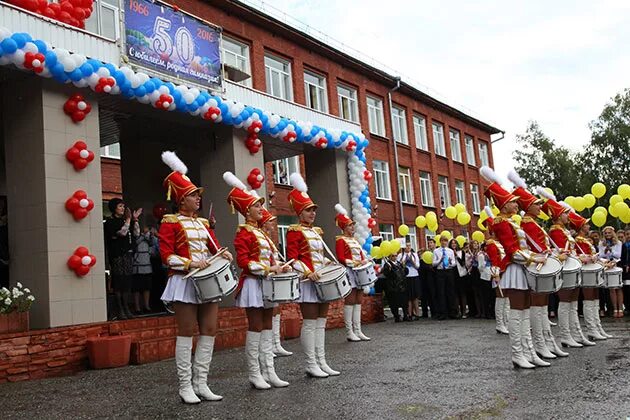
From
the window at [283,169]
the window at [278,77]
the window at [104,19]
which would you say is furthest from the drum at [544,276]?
the window at [278,77]

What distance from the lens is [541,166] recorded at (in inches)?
2034

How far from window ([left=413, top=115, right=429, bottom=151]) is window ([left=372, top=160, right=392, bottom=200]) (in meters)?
4.46

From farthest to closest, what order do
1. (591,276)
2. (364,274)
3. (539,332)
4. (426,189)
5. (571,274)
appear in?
(426,189)
(364,274)
(591,276)
(571,274)
(539,332)

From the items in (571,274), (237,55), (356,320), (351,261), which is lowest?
(356,320)

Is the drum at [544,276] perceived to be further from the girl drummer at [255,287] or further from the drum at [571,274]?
the girl drummer at [255,287]

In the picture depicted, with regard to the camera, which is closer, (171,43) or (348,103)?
(171,43)

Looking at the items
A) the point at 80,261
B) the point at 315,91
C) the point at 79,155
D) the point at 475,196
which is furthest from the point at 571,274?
the point at 475,196

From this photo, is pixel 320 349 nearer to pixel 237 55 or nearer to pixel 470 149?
pixel 237 55

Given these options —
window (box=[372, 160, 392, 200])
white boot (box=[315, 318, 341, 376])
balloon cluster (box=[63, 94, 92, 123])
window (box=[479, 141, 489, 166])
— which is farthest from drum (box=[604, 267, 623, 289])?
window (box=[479, 141, 489, 166])

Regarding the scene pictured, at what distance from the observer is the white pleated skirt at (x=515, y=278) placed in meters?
7.68

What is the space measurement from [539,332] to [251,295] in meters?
3.70

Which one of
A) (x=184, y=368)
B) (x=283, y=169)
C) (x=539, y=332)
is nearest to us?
(x=184, y=368)

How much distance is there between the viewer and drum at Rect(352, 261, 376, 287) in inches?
478

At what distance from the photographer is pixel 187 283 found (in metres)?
6.46
